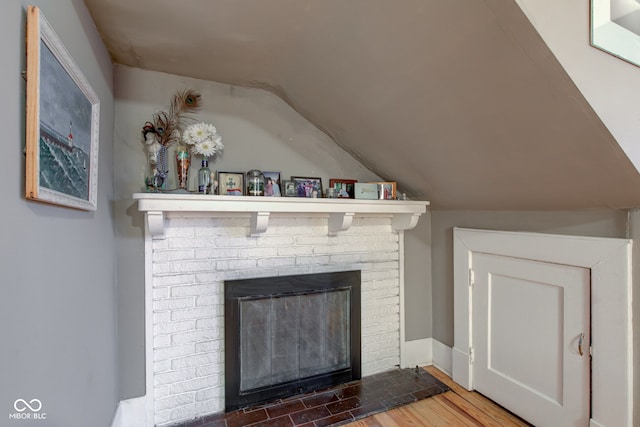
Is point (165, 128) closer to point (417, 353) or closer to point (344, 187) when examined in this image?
point (344, 187)

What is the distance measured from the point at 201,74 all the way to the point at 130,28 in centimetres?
47

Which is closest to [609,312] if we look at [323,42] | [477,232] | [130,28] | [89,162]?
[477,232]

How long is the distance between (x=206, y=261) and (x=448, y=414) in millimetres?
1799

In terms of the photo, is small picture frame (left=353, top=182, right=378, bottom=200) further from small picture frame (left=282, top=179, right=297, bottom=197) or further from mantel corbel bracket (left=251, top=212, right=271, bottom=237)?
mantel corbel bracket (left=251, top=212, right=271, bottom=237)

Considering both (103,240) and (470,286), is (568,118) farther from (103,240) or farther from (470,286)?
(103,240)

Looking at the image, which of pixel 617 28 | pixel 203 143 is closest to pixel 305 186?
pixel 203 143

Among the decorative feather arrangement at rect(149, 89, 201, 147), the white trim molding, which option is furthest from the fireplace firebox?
the white trim molding

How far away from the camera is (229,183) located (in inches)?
76.5

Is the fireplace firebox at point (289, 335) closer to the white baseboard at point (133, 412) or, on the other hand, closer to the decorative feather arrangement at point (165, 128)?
the white baseboard at point (133, 412)

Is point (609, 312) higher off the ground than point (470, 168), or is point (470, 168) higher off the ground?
point (470, 168)

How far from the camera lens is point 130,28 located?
57.7 inches

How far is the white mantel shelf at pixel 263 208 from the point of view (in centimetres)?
162

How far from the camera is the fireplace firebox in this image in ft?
6.40

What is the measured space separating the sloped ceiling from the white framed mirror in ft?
0.81
